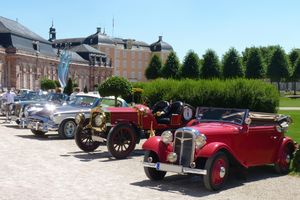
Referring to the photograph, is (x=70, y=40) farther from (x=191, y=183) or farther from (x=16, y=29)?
(x=191, y=183)

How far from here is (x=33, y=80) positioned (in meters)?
86.7

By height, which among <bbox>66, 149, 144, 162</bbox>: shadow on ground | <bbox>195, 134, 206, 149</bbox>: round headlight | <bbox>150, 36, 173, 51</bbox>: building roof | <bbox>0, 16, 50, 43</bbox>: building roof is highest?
<bbox>150, 36, 173, 51</bbox>: building roof

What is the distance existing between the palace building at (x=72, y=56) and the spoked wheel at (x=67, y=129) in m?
41.7

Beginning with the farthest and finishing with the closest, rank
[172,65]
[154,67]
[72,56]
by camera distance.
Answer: [72,56]
[154,67]
[172,65]

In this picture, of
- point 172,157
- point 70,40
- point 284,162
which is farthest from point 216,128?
point 70,40

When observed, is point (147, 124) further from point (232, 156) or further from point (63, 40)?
point (63, 40)

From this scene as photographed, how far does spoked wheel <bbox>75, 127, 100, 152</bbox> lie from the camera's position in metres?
14.0

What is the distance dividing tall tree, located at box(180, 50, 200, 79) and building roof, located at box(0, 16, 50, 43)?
2809 centimetres

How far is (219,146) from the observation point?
870 cm

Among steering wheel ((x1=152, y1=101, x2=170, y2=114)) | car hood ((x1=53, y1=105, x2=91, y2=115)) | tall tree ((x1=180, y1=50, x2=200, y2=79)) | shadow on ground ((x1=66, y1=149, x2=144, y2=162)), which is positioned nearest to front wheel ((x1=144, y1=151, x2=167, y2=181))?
shadow on ground ((x1=66, y1=149, x2=144, y2=162))

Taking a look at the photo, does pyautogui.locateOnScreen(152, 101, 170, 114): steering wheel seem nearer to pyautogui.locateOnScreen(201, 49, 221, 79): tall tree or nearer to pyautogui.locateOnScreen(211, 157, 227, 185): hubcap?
pyautogui.locateOnScreen(211, 157, 227, 185): hubcap

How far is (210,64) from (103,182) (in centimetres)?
7381

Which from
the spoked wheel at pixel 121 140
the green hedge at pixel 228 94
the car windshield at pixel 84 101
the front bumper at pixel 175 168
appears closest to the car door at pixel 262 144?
the front bumper at pixel 175 168

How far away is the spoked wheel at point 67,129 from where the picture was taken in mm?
17594
